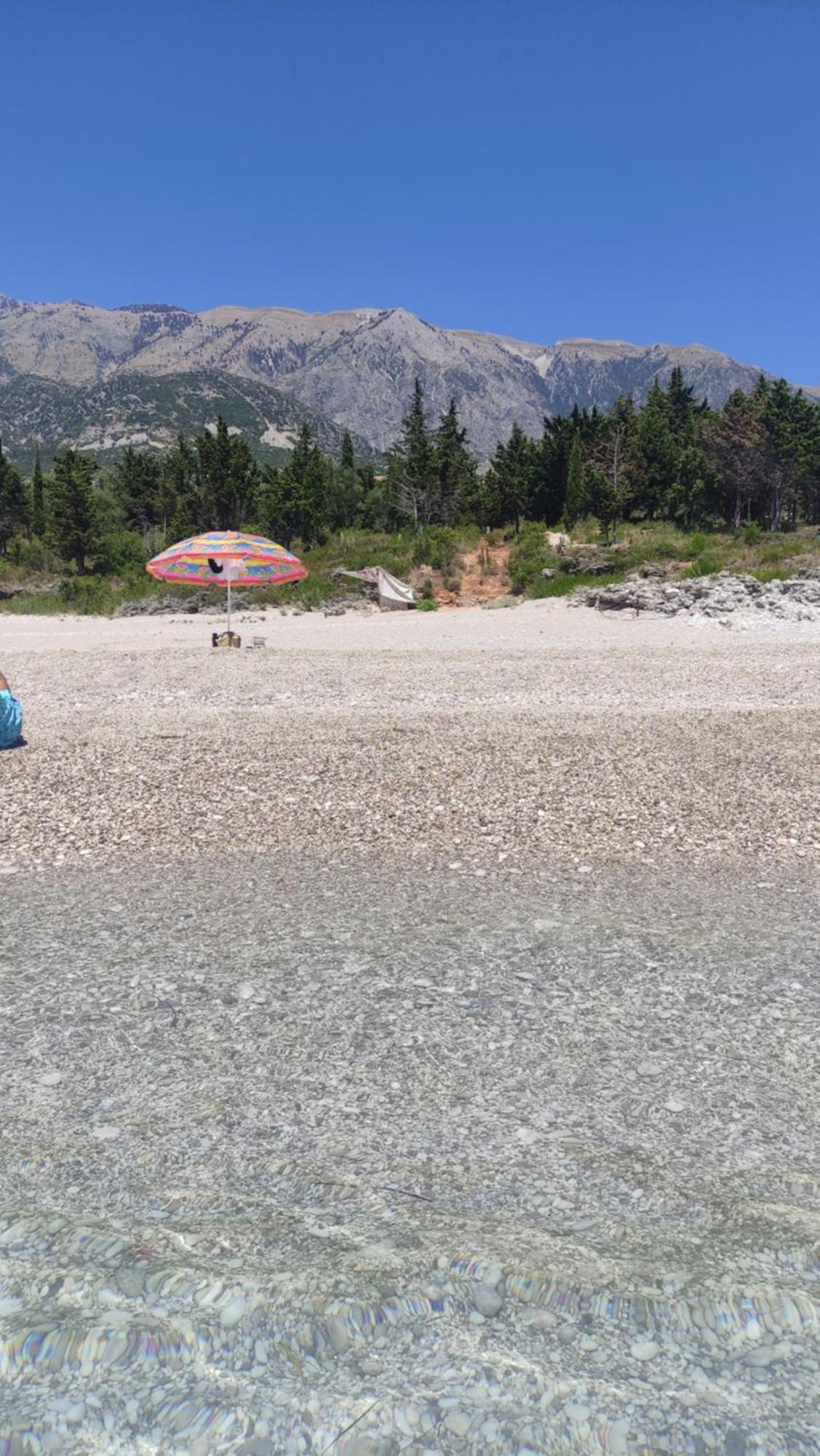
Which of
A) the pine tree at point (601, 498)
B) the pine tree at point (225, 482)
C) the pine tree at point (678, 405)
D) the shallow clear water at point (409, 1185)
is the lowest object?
the shallow clear water at point (409, 1185)

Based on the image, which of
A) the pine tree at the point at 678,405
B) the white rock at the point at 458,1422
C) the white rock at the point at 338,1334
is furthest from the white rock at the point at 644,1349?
the pine tree at the point at 678,405

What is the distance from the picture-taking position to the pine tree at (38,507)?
203ft

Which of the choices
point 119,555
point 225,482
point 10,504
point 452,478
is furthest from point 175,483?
point 452,478

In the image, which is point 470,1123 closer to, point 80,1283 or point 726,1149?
point 726,1149

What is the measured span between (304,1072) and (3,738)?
26.0ft

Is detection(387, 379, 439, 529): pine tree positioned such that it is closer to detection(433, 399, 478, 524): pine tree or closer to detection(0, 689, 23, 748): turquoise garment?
detection(433, 399, 478, 524): pine tree

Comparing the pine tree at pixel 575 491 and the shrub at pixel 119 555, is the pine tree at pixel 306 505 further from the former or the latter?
the pine tree at pixel 575 491

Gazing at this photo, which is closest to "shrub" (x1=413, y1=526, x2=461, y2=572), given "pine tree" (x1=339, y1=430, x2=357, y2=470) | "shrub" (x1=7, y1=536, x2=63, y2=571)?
"shrub" (x1=7, y1=536, x2=63, y2=571)

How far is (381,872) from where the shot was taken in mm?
6570

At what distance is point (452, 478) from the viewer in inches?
2162

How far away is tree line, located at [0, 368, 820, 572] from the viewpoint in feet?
163

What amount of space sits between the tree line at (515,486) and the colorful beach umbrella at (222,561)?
27055 mm

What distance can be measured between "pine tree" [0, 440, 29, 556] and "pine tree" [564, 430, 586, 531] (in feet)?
121

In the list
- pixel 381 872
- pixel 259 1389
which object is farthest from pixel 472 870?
pixel 259 1389
